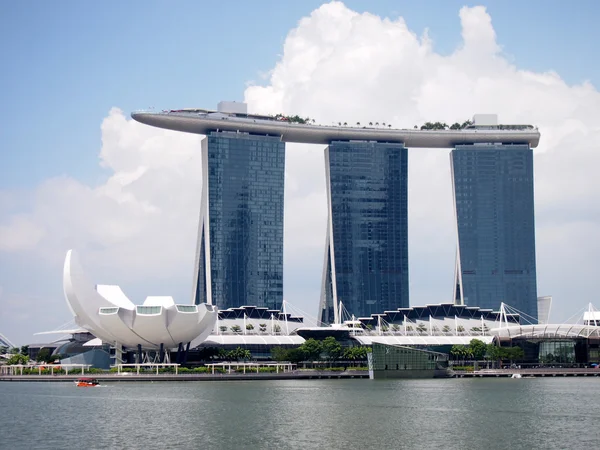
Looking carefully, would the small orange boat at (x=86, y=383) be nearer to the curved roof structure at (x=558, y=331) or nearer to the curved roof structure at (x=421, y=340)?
the curved roof structure at (x=421, y=340)

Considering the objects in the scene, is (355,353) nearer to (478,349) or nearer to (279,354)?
(279,354)

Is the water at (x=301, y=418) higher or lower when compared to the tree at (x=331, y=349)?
lower

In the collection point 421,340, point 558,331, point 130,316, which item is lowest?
point 421,340

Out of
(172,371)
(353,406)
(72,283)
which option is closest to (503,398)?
(353,406)

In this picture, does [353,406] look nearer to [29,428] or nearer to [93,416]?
[93,416]

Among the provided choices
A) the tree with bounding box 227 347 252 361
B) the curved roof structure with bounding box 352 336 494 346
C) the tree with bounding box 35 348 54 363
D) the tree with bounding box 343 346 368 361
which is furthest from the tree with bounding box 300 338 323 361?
the tree with bounding box 35 348 54 363

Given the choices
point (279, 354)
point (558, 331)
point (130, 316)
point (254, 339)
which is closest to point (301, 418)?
point (130, 316)

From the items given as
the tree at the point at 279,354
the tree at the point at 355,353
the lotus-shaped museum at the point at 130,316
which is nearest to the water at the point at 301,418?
the lotus-shaped museum at the point at 130,316
